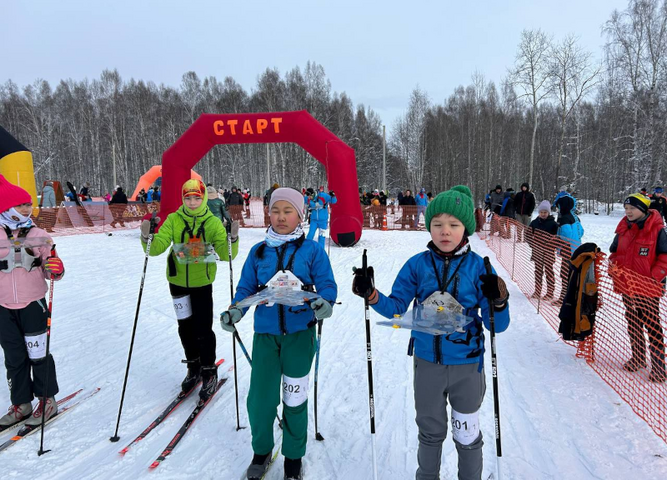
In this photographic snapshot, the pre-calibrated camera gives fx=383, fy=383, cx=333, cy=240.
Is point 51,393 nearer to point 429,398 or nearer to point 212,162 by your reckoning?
point 429,398

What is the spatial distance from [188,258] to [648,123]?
27076mm

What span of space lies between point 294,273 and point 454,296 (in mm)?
962

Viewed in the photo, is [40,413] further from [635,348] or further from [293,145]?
[293,145]

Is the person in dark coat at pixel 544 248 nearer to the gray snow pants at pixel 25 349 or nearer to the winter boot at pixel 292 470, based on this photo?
the winter boot at pixel 292 470

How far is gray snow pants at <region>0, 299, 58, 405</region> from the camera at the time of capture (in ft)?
9.75

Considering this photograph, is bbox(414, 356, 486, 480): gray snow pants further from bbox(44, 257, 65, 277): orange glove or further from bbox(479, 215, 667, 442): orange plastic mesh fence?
bbox(44, 257, 65, 277): orange glove

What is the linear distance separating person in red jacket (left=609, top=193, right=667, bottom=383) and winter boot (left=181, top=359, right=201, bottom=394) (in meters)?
4.21

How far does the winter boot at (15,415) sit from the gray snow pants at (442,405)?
315 cm

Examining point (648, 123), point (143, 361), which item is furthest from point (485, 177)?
point (143, 361)

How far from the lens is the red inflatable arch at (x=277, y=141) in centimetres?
1094

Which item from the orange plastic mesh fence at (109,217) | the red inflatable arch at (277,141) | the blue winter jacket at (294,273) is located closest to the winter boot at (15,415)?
the blue winter jacket at (294,273)

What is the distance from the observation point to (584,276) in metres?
3.80

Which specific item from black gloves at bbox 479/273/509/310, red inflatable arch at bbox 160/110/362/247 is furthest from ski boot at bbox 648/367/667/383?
red inflatable arch at bbox 160/110/362/247

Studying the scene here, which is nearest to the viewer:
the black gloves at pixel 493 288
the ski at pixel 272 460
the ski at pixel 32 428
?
the black gloves at pixel 493 288
